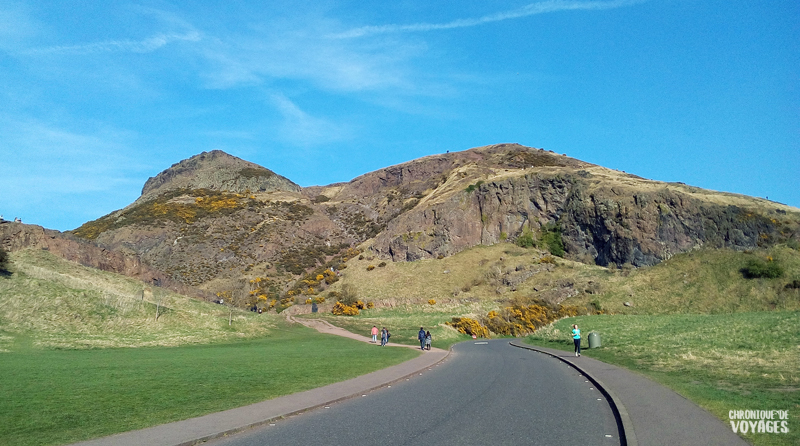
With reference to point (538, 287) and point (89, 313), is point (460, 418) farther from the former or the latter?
point (538, 287)

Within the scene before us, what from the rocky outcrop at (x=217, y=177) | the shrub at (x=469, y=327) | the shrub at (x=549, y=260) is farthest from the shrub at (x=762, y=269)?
the rocky outcrop at (x=217, y=177)

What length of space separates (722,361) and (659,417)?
10694 mm

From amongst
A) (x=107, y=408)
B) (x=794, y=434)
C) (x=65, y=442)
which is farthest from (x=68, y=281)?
(x=794, y=434)

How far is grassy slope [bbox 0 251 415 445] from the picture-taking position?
10328 mm

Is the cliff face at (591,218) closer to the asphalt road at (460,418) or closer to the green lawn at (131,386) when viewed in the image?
the green lawn at (131,386)

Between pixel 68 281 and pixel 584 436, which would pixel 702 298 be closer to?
pixel 584 436

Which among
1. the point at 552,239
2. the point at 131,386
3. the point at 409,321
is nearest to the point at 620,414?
the point at 131,386

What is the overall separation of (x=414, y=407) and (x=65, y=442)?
22.4ft

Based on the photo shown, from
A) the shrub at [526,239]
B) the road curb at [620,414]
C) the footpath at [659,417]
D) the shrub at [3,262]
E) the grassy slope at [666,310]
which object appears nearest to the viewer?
the footpath at [659,417]

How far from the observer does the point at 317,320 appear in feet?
175

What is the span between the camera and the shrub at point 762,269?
170 feet

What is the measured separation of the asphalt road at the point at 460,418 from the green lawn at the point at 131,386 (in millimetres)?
2489

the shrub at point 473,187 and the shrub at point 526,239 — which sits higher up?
the shrub at point 473,187

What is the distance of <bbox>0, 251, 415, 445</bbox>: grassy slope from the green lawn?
3 cm
